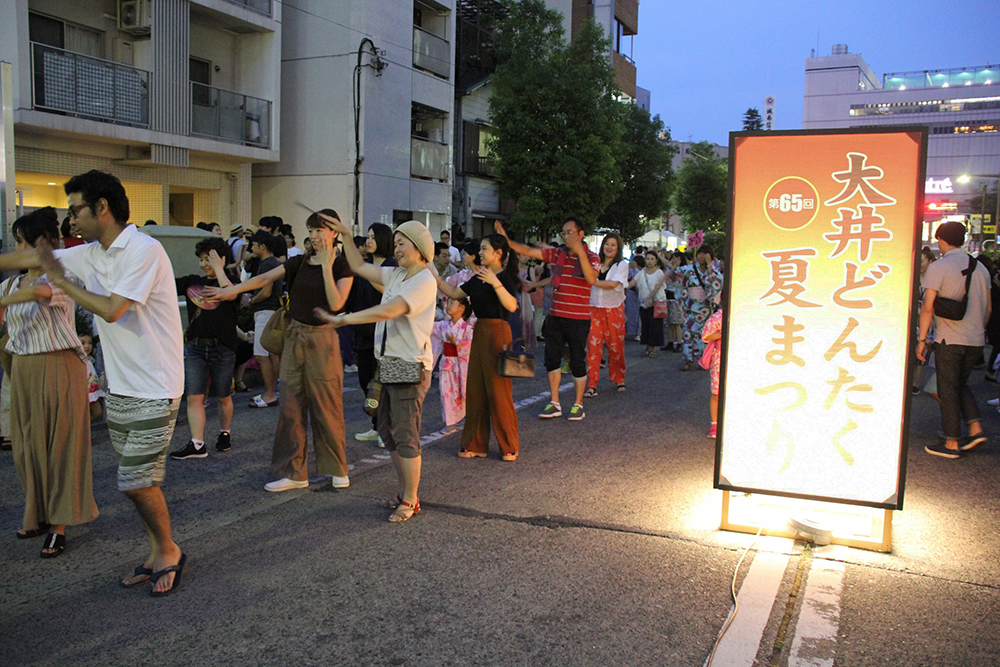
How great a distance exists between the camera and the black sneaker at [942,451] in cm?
683

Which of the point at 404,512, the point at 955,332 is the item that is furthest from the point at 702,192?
the point at 404,512

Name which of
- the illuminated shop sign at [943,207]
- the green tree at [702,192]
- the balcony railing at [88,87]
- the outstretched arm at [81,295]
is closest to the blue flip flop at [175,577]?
the outstretched arm at [81,295]

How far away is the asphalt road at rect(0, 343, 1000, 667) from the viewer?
3412 mm

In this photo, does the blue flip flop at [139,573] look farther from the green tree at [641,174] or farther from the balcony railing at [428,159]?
the green tree at [641,174]

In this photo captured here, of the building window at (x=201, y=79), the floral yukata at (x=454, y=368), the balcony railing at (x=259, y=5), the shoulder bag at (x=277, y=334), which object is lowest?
the floral yukata at (x=454, y=368)

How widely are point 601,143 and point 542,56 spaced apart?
3.26 m

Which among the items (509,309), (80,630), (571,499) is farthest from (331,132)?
Answer: (80,630)

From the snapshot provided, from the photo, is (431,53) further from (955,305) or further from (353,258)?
(353,258)

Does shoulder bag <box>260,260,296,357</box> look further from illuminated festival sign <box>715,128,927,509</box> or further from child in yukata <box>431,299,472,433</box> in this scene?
illuminated festival sign <box>715,128,927,509</box>

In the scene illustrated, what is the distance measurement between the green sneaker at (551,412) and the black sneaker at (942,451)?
335 cm

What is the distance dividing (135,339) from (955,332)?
631 cm

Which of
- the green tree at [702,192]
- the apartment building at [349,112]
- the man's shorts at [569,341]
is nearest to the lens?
the man's shorts at [569,341]

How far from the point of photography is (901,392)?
4391mm

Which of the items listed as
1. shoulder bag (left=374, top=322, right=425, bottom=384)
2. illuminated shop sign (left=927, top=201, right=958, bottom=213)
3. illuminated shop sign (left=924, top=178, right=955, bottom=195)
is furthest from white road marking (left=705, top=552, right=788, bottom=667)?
illuminated shop sign (left=924, top=178, right=955, bottom=195)
